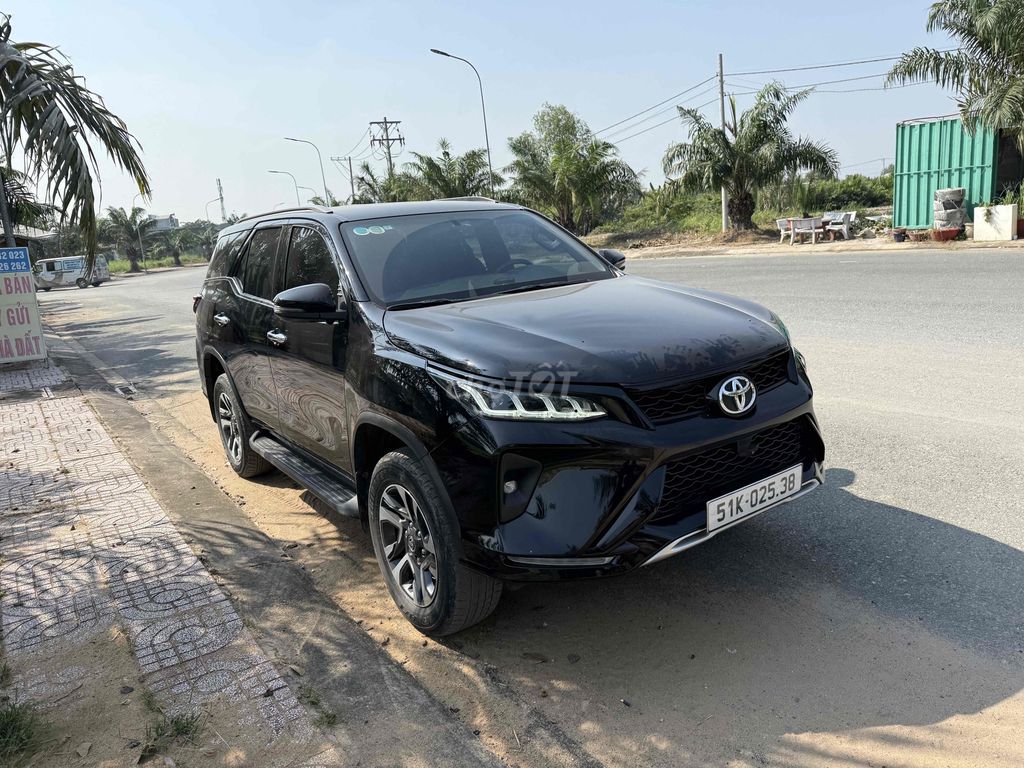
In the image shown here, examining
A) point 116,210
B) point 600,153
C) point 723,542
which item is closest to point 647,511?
point 723,542

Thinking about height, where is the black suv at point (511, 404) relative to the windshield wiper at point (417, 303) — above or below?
below

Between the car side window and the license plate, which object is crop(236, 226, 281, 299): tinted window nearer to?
the car side window

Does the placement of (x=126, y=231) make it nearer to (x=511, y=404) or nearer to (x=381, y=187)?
(x=381, y=187)

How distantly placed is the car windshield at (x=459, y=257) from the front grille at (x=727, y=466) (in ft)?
4.60

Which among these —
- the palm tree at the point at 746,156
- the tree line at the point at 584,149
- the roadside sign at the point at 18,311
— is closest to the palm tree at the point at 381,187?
the tree line at the point at 584,149

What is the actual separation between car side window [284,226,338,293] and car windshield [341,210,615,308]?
0.51ft

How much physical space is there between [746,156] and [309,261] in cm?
2633

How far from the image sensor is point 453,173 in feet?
125

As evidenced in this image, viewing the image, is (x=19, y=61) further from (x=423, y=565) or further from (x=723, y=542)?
(x=723, y=542)

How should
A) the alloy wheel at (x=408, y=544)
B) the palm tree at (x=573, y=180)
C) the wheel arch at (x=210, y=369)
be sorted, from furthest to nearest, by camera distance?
the palm tree at (x=573, y=180) < the wheel arch at (x=210, y=369) < the alloy wheel at (x=408, y=544)

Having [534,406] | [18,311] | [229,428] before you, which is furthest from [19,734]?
[18,311]

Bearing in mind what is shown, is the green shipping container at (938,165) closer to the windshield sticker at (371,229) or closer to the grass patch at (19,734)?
the windshield sticker at (371,229)

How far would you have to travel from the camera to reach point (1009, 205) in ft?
64.0

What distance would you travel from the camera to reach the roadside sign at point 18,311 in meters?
11.4
